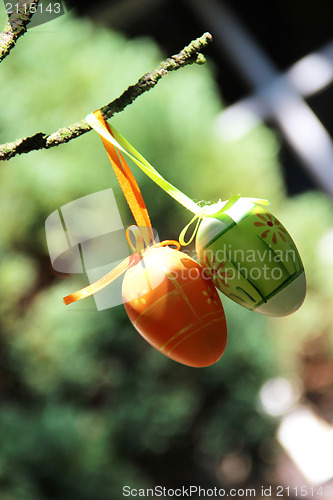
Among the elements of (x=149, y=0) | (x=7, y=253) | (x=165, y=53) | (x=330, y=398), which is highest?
(x=149, y=0)

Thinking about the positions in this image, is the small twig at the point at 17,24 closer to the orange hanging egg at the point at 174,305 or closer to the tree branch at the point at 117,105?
the tree branch at the point at 117,105

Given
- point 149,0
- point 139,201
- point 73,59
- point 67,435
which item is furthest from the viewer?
point 149,0

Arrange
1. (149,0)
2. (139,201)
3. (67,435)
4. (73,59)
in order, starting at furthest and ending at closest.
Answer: (149,0), (73,59), (67,435), (139,201)

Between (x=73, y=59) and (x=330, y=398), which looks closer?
(x=73, y=59)

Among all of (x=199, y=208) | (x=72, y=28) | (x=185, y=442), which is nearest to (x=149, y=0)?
(x=72, y=28)

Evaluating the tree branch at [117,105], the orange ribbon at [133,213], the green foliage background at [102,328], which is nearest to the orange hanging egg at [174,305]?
the orange ribbon at [133,213]

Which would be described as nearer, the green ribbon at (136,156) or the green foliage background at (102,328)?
the green ribbon at (136,156)

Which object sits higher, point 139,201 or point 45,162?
point 45,162

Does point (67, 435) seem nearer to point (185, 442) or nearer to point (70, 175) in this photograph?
point (185, 442)
